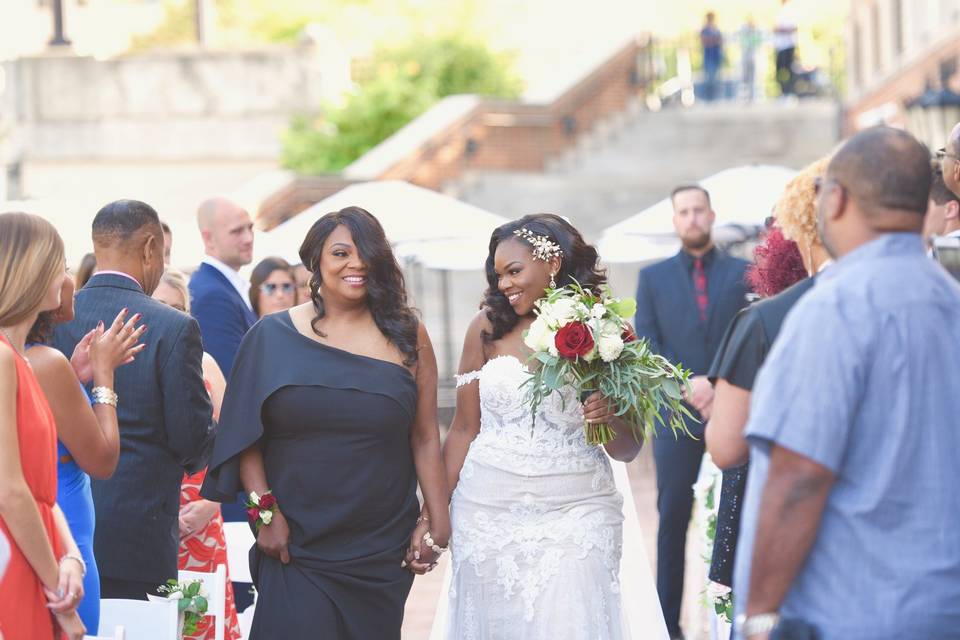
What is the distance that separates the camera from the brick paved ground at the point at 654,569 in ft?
29.8

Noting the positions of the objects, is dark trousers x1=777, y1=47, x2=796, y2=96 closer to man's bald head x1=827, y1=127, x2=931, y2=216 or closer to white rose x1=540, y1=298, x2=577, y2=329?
white rose x1=540, y1=298, x2=577, y2=329

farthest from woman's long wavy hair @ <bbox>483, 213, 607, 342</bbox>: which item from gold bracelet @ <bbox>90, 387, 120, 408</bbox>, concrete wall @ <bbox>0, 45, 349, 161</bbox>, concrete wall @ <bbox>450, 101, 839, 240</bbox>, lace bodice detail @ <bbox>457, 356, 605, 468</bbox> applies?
concrete wall @ <bbox>0, 45, 349, 161</bbox>

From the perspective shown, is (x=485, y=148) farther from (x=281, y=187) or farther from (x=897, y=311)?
(x=897, y=311)

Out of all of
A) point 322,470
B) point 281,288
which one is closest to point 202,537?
point 322,470

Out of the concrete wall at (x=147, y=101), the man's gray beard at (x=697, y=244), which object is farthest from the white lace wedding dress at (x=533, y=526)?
the concrete wall at (x=147, y=101)

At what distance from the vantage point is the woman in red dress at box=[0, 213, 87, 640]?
4375 millimetres

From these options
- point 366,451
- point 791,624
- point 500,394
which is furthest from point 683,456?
point 791,624

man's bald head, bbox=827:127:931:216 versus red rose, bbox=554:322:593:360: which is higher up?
man's bald head, bbox=827:127:931:216

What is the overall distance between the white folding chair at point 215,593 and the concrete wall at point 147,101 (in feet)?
70.5

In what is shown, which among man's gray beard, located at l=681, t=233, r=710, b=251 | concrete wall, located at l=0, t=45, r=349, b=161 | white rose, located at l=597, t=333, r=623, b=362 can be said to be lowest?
white rose, located at l=597, t=333, r=623, b=362

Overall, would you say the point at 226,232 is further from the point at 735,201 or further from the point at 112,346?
the point at 735,201

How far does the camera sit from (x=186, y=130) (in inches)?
1056

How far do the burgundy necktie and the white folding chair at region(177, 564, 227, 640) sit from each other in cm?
404

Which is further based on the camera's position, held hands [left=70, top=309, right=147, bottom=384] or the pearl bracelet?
the pearl bracelet
